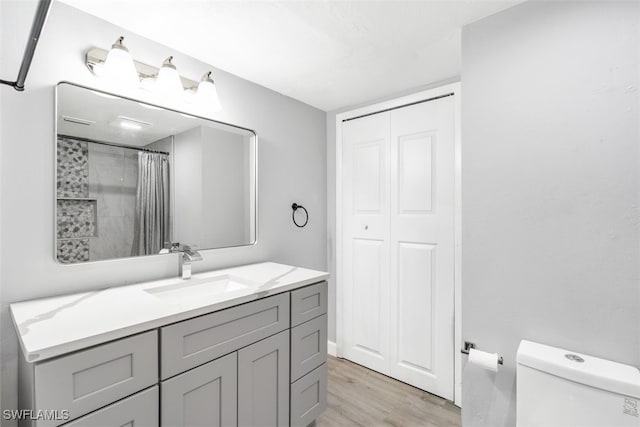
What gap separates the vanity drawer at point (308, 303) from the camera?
1.57 meters

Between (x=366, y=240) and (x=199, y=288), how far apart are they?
4.43 ft

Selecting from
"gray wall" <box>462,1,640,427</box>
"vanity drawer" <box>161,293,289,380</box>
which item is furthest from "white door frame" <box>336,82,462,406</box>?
"vanity drawer" <box>161,293,289,380</box>

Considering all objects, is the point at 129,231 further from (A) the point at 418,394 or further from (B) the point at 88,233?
(A) the point at 418,394

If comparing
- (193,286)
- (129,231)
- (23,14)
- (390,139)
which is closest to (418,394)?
(193,286)

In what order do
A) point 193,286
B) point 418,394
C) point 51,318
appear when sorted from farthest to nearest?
point 418,394
point 193,286
point 51,318

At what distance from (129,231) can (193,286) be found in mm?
422

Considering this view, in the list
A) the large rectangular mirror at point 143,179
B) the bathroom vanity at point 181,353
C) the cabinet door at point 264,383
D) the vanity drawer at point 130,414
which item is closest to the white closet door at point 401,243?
the bathroom vanity at point 181,353

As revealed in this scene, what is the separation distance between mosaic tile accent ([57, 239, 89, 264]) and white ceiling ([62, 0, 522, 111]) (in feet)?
3.41

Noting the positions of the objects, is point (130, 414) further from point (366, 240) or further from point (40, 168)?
point (366, 240)

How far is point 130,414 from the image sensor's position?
987 millimetres

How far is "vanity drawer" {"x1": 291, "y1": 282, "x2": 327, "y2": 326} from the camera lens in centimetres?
157

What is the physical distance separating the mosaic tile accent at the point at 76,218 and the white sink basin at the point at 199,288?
0.38m

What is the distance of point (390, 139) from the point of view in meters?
2.28

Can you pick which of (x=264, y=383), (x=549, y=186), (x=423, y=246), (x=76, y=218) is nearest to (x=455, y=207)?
(x=423, y=246)
